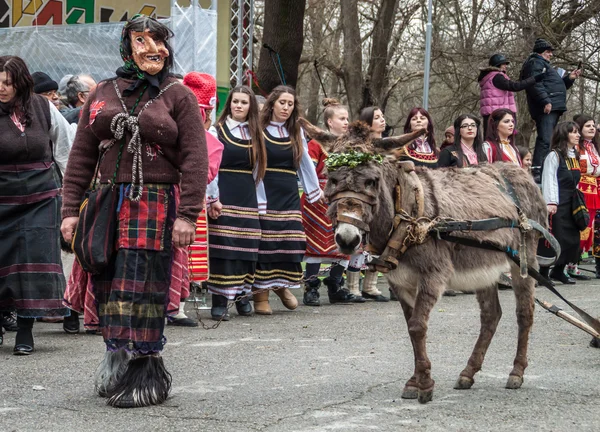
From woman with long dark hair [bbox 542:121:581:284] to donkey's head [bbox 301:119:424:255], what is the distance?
748 cm

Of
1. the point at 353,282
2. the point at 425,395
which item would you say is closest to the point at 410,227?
the point at 425,395

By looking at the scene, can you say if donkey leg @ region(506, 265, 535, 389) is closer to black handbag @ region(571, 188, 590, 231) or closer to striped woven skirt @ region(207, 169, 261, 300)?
striped woven skirt @ region(207, 169, 261, 300)

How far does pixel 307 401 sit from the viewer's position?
569 centimetres

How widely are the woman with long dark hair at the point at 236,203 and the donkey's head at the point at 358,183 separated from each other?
3.89 metres

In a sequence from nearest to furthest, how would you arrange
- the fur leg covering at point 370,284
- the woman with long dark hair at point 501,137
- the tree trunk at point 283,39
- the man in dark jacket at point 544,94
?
the fur leg covering at point 370,284 → the woman with long dark hair at point 501,137 → the man in dark jacket at point 544,94 → the tree trunk at point 283,39

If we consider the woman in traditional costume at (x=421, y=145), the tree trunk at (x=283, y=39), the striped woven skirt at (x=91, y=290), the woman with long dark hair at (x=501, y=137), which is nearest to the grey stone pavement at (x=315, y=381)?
the striped woven skirt at (x=91, y=290)

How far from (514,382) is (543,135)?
9.24m

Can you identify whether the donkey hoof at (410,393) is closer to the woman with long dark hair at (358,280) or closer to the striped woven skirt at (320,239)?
the striped woven skirt at (320,239)

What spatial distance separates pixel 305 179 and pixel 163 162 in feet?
14.9

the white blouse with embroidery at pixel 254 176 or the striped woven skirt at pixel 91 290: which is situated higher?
the white blouse with embroidery at pixel 254 176

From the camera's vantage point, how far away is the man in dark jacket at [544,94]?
14664 mm

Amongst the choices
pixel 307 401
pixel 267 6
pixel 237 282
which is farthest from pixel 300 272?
pixel 267 6

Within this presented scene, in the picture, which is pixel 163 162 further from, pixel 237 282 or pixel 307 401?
pixel 237 282

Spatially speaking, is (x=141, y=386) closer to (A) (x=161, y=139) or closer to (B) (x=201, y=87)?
(A) (x=161, y=139)
